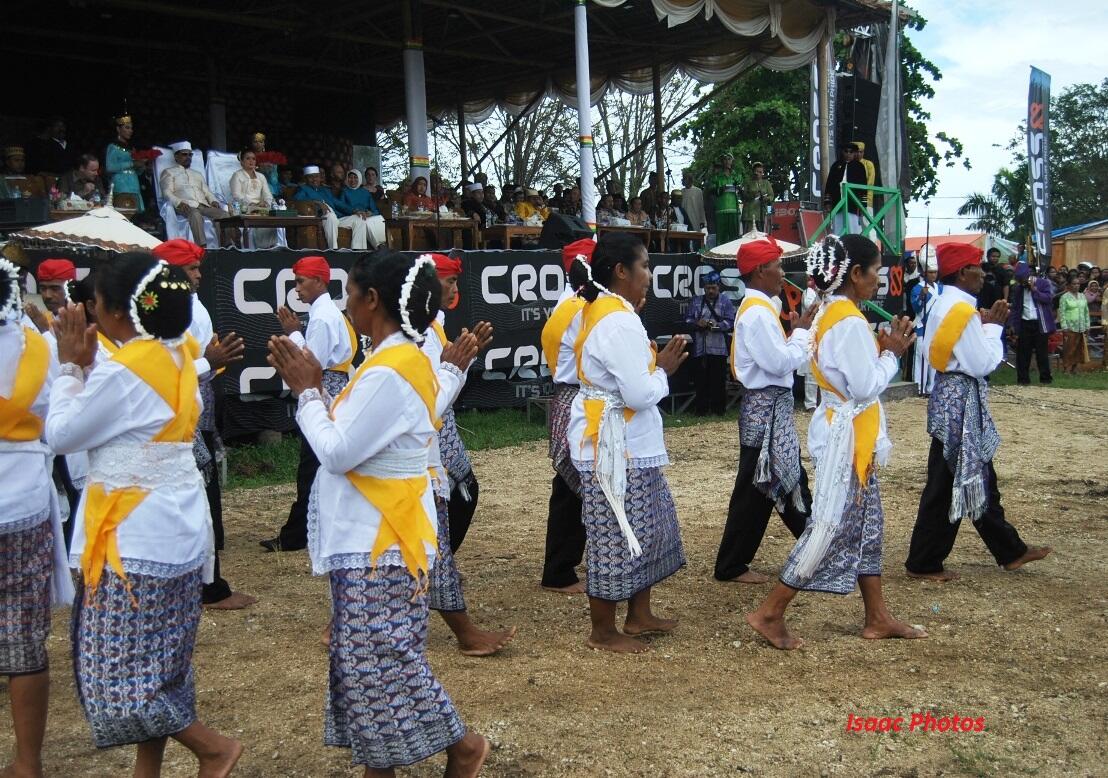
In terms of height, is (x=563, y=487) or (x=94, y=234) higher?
(x=94, y=234)

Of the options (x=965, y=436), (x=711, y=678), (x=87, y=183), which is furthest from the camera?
(x=87, y=183)

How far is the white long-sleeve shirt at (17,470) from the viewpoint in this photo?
324cm

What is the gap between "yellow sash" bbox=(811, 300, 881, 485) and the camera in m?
4.31

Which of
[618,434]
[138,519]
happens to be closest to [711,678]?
[618,434]

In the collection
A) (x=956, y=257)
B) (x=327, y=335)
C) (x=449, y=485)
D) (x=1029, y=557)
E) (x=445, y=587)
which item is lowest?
(x=1029, y=557)

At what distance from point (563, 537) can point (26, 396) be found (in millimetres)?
2853

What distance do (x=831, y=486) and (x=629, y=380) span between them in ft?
3.23

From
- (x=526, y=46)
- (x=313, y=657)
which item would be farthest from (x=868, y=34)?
(x=313, y=657)

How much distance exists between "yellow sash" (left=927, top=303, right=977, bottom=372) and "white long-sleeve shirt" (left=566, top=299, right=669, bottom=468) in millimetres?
1854

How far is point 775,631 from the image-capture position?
443 centimetres

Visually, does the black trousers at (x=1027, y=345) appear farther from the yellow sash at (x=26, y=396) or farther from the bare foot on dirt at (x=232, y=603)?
the yellow sash at (x=26, y=396)

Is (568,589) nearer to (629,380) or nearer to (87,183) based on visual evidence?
(629,380)

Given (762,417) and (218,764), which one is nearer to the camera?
(218,764)

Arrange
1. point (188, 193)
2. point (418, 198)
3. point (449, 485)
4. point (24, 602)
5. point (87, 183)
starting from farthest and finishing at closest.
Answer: point (418, 198)
point (188, 193)
point (87, 183)
point (449, 485)
point (24, 602)
